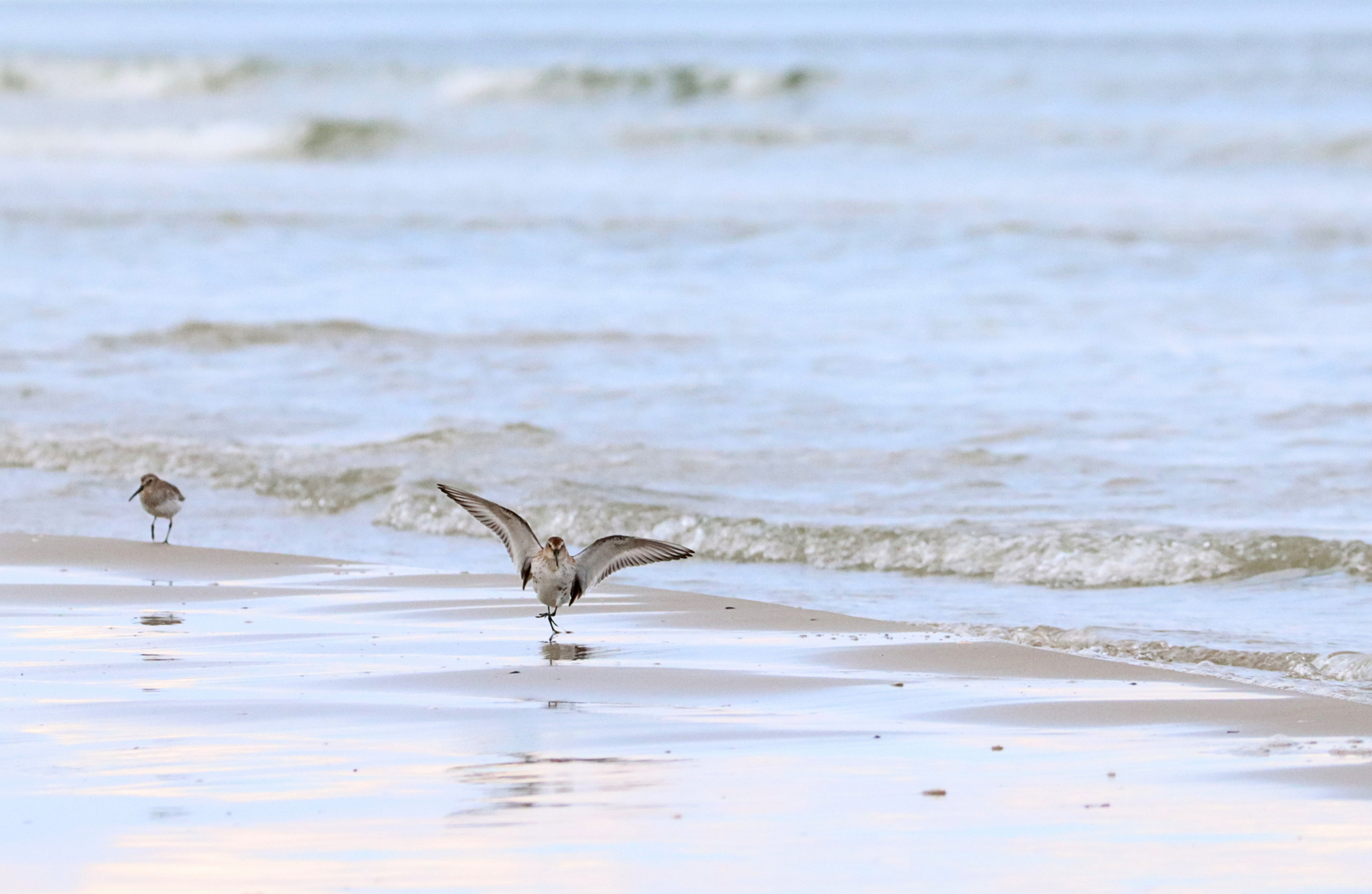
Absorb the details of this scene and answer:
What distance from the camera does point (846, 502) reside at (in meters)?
9.20

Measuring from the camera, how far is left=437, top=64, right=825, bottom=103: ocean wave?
143ft

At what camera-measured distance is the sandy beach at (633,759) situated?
400cm

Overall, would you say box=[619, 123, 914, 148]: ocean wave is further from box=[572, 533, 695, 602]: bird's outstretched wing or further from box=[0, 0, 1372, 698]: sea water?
box=[572, 533, 695, 602]: bird's outstretched wing

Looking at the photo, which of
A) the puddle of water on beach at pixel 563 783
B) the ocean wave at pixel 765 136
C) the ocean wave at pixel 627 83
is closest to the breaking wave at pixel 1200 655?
the puddle of water on beach at pixel 563 783

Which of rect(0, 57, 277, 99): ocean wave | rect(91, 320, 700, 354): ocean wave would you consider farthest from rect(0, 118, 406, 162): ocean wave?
rect(91, 320, 700, 354): ocean wave

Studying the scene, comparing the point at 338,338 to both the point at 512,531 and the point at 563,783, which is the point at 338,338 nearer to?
the point at 512,531

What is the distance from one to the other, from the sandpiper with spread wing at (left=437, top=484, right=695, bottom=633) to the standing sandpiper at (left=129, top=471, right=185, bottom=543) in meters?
2.29

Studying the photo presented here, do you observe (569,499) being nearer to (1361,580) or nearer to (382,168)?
(1361,580)

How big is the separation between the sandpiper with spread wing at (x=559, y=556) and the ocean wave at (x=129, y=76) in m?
47.8

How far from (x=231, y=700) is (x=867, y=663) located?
1833 mm

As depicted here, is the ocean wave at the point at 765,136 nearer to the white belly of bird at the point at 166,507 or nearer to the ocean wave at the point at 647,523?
the ocean wave at the point at 647,523

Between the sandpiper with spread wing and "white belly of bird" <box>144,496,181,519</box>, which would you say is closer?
the sandpiper with spread wing

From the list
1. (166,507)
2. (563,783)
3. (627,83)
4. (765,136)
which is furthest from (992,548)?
(627,83)

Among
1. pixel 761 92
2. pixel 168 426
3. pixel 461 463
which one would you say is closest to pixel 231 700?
pixel 461 463
